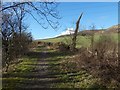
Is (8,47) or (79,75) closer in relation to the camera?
(79,75)

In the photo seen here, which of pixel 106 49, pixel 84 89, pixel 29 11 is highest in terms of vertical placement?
pixel 29 11

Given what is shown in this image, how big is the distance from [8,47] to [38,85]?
754 centimetres

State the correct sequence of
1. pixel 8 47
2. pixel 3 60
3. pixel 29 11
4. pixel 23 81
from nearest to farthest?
pixel 29 11 → pixel 23 81 → pixel 3 60 → pixel 8 47

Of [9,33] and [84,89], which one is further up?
[9,33]

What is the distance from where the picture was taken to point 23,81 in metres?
15.6

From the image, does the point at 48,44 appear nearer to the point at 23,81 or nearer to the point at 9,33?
the point at 9,33

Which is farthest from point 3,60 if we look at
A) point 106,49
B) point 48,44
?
point 48,44

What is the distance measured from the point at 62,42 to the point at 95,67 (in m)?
24.6

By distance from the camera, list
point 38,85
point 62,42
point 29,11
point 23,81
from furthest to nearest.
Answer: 1. point 62,42
2. point 23,81
3. point 38,85
4. point 29,11

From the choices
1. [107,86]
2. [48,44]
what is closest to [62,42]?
[48,44]

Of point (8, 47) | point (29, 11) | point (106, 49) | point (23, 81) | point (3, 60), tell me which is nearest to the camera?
point (29, 11)

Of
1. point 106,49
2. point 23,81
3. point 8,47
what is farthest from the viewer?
point 8,47

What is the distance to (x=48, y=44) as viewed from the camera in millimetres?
48875

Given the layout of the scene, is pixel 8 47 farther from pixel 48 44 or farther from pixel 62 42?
pixel 48 44
